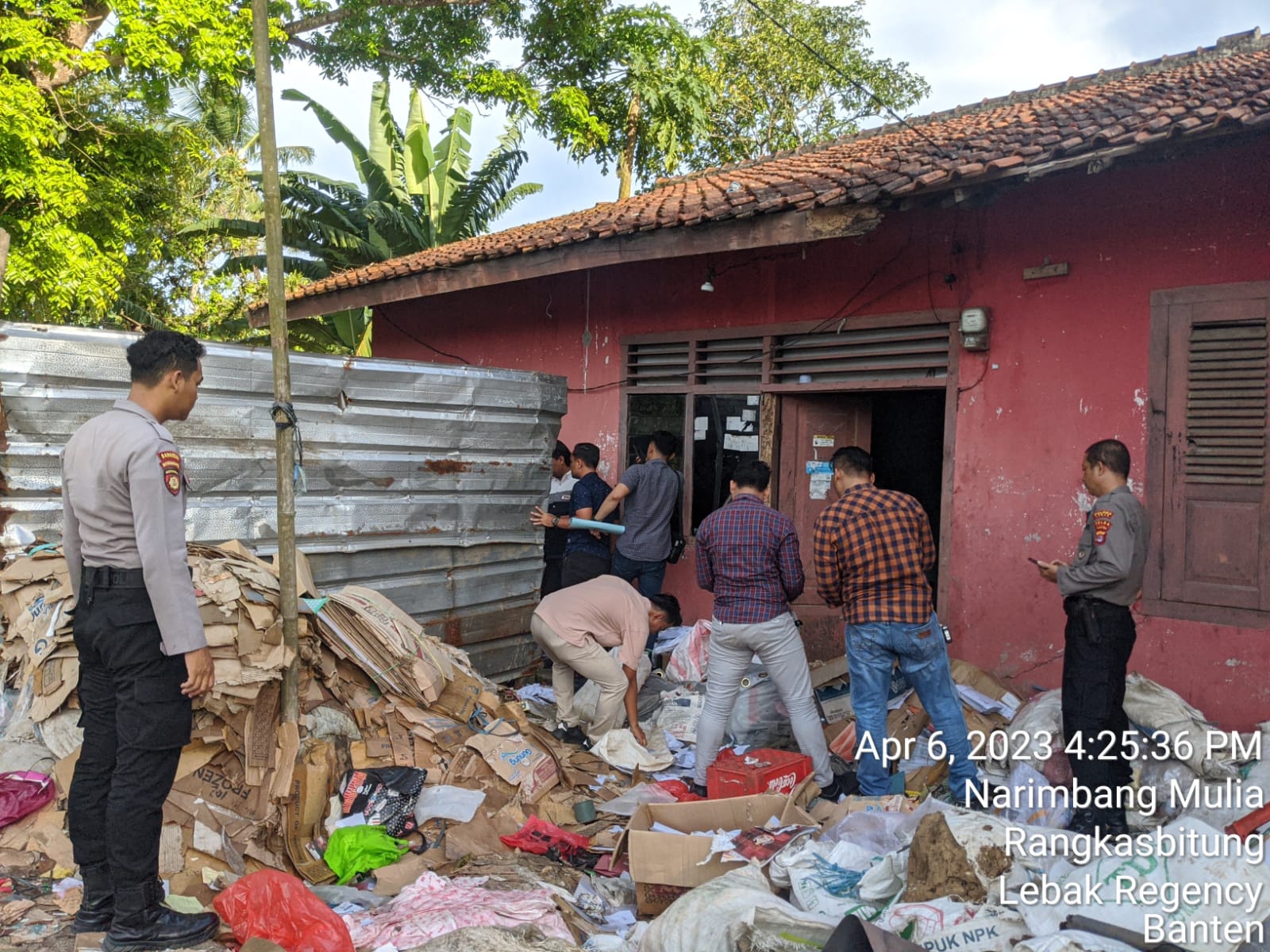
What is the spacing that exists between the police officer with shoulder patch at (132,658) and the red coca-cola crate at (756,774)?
2332mm

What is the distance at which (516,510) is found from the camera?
688 cm

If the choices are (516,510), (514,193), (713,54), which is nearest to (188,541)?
(516,510)

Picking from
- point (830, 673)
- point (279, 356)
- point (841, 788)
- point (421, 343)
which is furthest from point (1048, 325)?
point (421, 343)

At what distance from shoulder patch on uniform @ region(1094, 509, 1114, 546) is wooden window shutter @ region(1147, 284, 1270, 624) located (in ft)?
4.13

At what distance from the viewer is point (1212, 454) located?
5.34m

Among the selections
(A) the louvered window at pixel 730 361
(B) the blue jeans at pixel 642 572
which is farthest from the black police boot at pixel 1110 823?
(A) the louvered window at pixel 730 361

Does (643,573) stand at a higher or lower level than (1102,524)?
lower

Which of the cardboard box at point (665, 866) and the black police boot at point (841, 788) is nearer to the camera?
the cardboard box at point (665, 866)

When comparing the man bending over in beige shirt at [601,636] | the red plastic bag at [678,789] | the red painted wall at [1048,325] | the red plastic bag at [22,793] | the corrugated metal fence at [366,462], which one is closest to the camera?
the red plastic bag at [22,793]

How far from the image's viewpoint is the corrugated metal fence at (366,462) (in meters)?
4.63

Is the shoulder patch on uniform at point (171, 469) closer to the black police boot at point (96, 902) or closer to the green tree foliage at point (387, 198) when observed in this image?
the black police boot at point (96, 902)

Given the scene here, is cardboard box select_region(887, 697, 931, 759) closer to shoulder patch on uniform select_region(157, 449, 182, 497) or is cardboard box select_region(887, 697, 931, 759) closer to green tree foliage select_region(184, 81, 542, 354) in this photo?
shoulder patch on uniform select_region(157, 449, 182, 497)

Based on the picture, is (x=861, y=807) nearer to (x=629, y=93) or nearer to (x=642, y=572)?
(x=642, y=572)

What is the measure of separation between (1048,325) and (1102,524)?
6.26 ft
